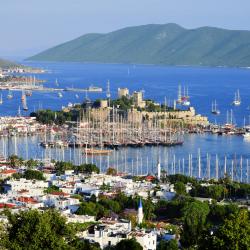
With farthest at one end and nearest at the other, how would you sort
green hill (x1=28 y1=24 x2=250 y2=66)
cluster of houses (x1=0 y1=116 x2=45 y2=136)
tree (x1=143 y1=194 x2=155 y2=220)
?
green hill (x1=28 y1=24 x2=250 y2=66) < cluster of houses (x1=0 y1=116 x2=45 y2=136) < tree (x1=143 y1=194 x2=155 y2=220)

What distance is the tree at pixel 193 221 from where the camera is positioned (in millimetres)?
11055

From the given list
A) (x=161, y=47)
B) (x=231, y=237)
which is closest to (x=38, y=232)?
(x=231, y=237)

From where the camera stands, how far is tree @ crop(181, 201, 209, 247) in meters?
11.1

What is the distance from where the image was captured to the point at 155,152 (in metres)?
26.0

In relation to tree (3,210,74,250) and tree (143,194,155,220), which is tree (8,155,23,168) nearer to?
tree (143,194,155,220)

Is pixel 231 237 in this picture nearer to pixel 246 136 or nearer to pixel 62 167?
pixel 62 167

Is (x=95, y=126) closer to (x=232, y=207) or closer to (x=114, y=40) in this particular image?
(x=232, y=207)

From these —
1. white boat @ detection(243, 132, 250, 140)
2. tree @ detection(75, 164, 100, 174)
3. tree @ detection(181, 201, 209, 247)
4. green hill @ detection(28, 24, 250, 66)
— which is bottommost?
white boat @ detection(243, 132, 250, 140)

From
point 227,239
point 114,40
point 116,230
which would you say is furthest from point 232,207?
point 114,40

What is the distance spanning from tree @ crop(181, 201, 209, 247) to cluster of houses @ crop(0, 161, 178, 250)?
1.40 ft

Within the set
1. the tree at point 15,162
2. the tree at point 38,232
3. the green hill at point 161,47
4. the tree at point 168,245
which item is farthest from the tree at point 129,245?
the green hill at point 161,47

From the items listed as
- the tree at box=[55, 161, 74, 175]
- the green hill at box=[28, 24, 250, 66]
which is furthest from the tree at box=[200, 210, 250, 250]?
the green hill at box=[28, 24, 250, 66]

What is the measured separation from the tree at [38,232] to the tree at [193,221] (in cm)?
214

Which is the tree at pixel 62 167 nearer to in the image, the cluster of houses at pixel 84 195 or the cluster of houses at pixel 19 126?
the cluster of houses at pixel 84 195
